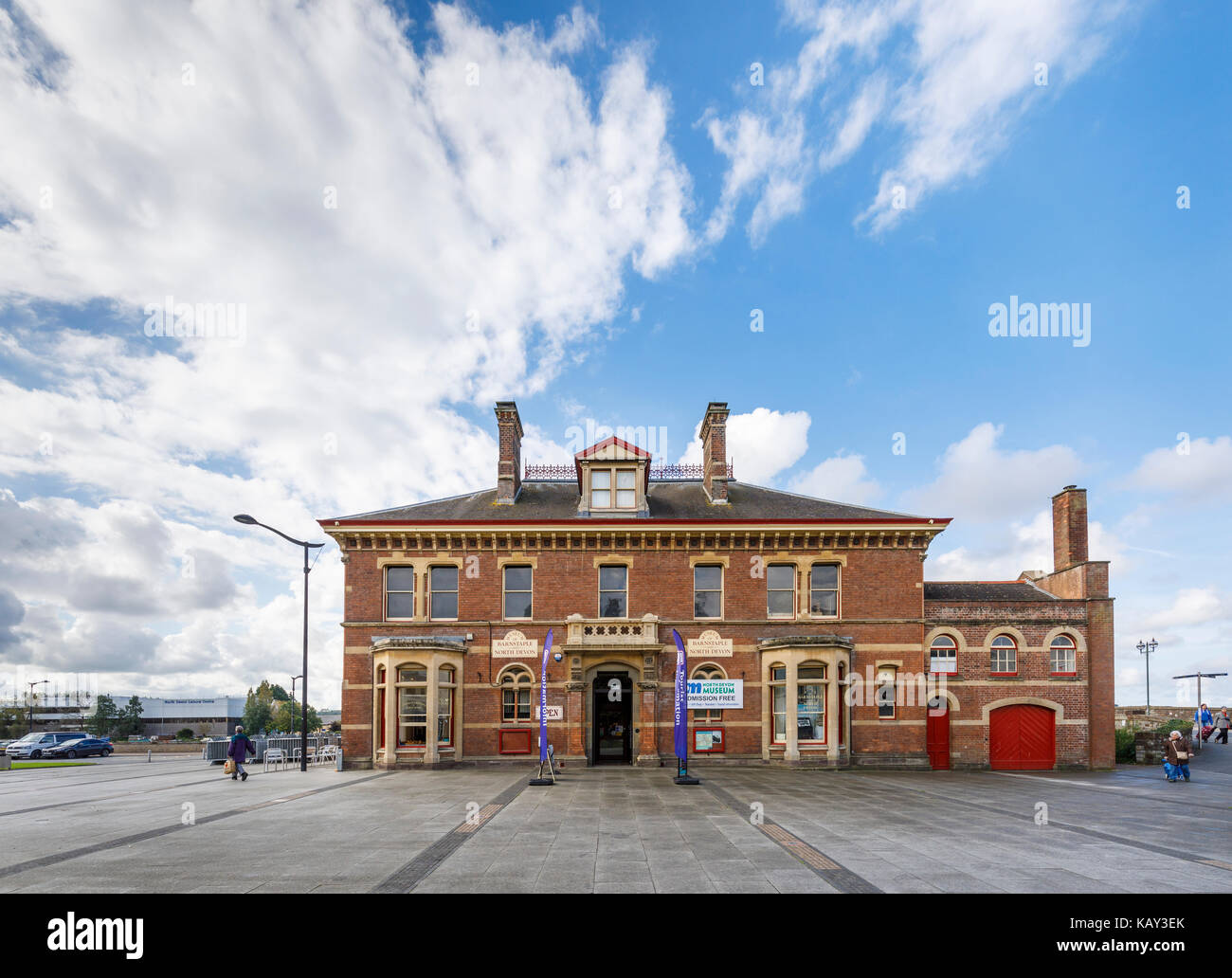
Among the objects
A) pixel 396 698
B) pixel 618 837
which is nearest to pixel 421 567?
pixel 396 698

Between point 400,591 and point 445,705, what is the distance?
4640 millimetres

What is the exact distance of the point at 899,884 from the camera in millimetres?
9297

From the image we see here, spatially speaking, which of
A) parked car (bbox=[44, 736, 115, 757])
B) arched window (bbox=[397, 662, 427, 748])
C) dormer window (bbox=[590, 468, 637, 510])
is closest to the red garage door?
dormer window (bbox=[590, 468, 637, 510])

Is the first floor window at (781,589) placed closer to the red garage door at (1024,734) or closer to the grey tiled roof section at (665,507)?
the grey tiled roof section at (665,507)

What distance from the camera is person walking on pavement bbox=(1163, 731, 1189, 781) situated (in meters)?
23.7

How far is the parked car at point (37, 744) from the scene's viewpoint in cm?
4435

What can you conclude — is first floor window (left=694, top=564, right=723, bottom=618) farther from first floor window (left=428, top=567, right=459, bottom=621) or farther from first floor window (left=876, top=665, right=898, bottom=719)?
first floor window (left=428, top=567, right=459, bottom=621)

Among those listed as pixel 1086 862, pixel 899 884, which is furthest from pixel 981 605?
pixel 899 884

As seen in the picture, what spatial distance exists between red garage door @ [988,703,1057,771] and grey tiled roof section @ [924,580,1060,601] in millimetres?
4121

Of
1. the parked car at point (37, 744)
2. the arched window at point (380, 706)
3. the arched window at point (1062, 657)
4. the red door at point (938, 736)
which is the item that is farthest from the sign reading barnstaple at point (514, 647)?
the parked car at point (37, 744)

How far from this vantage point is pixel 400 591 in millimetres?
28141

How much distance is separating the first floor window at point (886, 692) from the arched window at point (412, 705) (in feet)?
55.2
